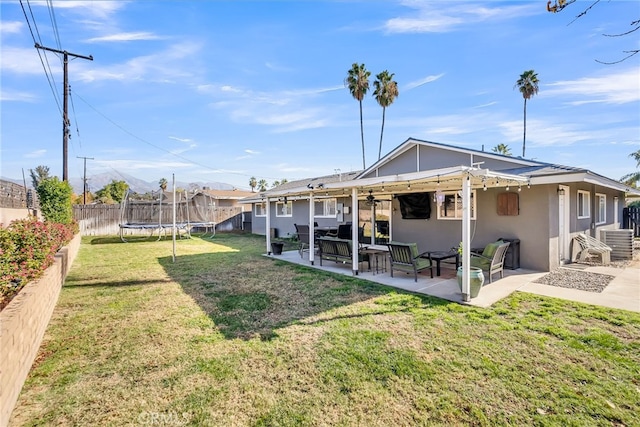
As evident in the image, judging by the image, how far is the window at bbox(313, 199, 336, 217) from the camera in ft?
56.6

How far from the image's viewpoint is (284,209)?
20.2 m

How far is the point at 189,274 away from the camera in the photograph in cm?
870

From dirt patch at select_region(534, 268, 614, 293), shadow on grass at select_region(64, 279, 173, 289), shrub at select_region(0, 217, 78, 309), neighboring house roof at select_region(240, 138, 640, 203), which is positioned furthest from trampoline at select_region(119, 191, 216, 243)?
dirt patch at select_region(534, 268, 614, 293)

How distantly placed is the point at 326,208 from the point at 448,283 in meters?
10.9

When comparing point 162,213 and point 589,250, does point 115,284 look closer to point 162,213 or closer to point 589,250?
point 162,213

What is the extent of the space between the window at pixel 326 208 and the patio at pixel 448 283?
8008mm

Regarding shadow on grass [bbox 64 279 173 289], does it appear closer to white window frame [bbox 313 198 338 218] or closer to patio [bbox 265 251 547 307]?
patio [bbox 265 251 547 307]

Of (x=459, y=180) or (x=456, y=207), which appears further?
(x=456, y=207)

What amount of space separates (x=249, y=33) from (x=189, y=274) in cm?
805

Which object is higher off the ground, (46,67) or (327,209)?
(46,67)

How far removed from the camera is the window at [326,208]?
56.6 feet

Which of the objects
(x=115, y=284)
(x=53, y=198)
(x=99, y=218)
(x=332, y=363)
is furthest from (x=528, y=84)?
(x=99, y=218)

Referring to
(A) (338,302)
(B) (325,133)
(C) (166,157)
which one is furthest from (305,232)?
(C) (166,157)

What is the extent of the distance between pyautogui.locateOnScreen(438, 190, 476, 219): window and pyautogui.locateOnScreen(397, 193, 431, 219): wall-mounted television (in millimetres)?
459
